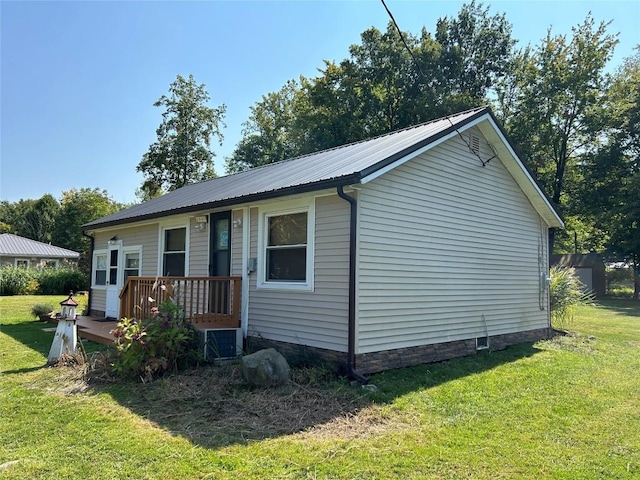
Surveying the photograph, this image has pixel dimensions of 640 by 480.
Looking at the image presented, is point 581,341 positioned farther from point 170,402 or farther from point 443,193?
point 170,402

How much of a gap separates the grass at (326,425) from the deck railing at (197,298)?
3.43 feet

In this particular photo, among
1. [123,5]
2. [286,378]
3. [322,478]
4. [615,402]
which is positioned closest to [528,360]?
[615,402]

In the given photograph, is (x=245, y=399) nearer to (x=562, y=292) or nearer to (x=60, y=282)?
(x=562, y=292)

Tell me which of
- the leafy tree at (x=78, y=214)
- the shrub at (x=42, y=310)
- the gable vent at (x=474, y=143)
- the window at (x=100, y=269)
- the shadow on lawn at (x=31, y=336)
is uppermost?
the leafy tree at (x=78, y=214)

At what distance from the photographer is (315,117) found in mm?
27891

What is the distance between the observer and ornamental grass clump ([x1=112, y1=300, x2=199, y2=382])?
20.4ft

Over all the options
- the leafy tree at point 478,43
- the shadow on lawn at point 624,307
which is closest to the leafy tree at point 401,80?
the leafy tree at point 478,43

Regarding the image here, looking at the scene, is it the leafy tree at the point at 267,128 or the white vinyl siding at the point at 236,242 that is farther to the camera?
the leafy tree at the point at 267,128

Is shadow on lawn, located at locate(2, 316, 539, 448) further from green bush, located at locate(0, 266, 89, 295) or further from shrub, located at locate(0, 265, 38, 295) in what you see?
shrub, located at locate(0, 265, 38, 295)

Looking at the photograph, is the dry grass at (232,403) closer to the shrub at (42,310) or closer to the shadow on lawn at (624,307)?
the shrub at (42,310)

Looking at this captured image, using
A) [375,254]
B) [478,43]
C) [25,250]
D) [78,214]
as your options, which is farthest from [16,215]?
[375,254]

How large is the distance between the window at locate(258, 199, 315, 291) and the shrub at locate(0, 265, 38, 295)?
23147mm

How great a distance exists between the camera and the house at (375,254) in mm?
6516

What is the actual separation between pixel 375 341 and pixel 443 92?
23.7 metres
